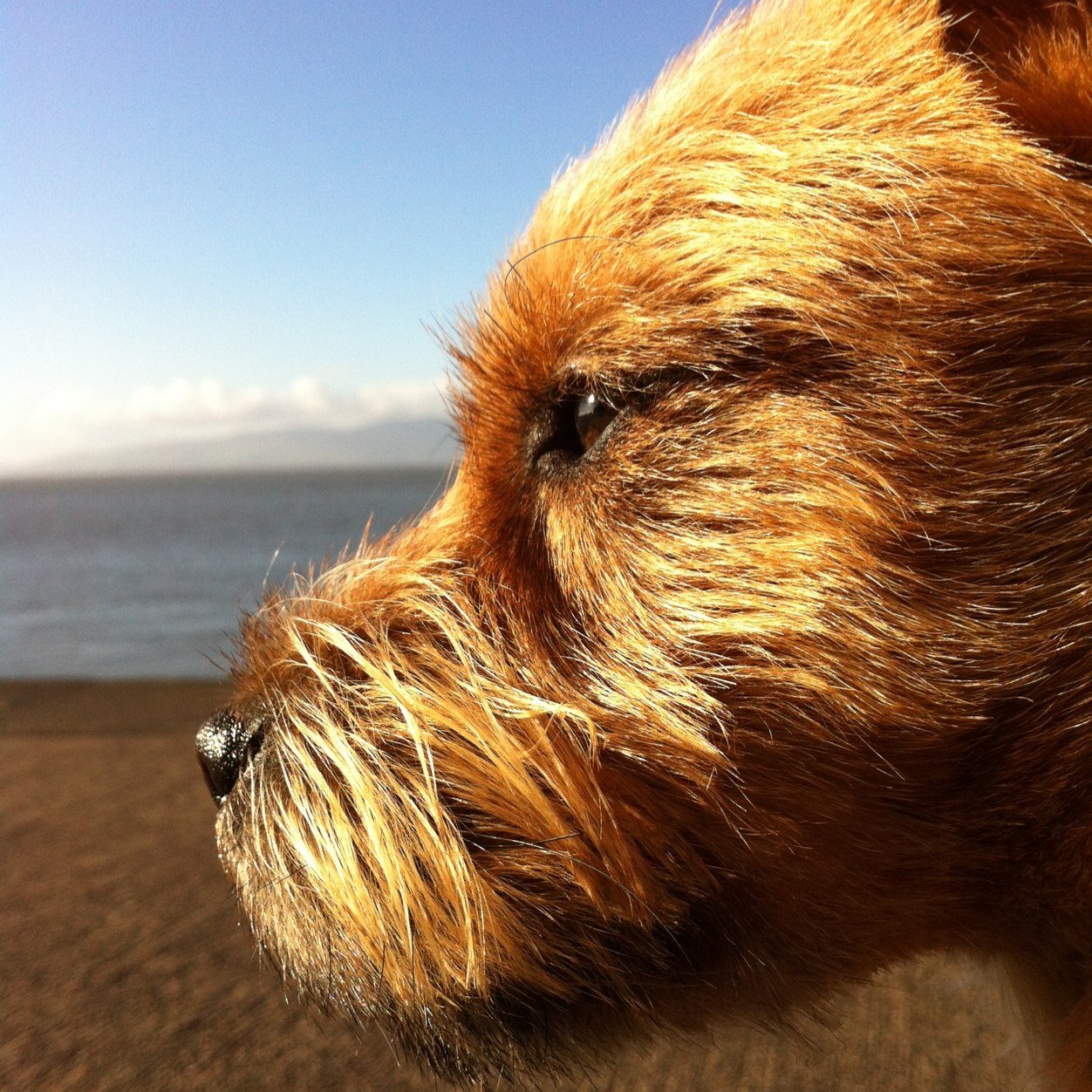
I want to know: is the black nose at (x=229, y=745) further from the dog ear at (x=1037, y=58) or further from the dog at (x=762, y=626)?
the dog ear at (x=1037, y=58)

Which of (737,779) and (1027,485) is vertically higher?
(1027,485)

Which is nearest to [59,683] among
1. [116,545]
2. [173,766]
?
[173,766]

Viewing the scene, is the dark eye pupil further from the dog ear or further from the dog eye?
the dog ear

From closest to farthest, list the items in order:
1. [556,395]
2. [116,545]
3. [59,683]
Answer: [556,395] → [59,683] → [116,545]

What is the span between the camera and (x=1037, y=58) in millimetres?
979

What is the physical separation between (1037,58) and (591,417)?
626 millimetres

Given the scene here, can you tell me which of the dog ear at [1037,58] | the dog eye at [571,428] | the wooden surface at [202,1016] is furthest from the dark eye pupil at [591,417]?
the wooden surface at [202,1016]

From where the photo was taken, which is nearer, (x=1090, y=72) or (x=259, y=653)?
(x=1090, y=72)

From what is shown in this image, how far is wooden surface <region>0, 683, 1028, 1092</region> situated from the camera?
1.45 meters

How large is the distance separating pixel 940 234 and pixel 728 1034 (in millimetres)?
1031

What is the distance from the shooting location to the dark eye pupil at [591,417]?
110 cm

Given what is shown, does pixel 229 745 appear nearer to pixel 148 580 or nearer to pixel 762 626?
pixel 762 626

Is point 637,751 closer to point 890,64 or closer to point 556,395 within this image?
point 556,395

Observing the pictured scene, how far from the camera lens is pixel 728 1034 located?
1.20 metres
